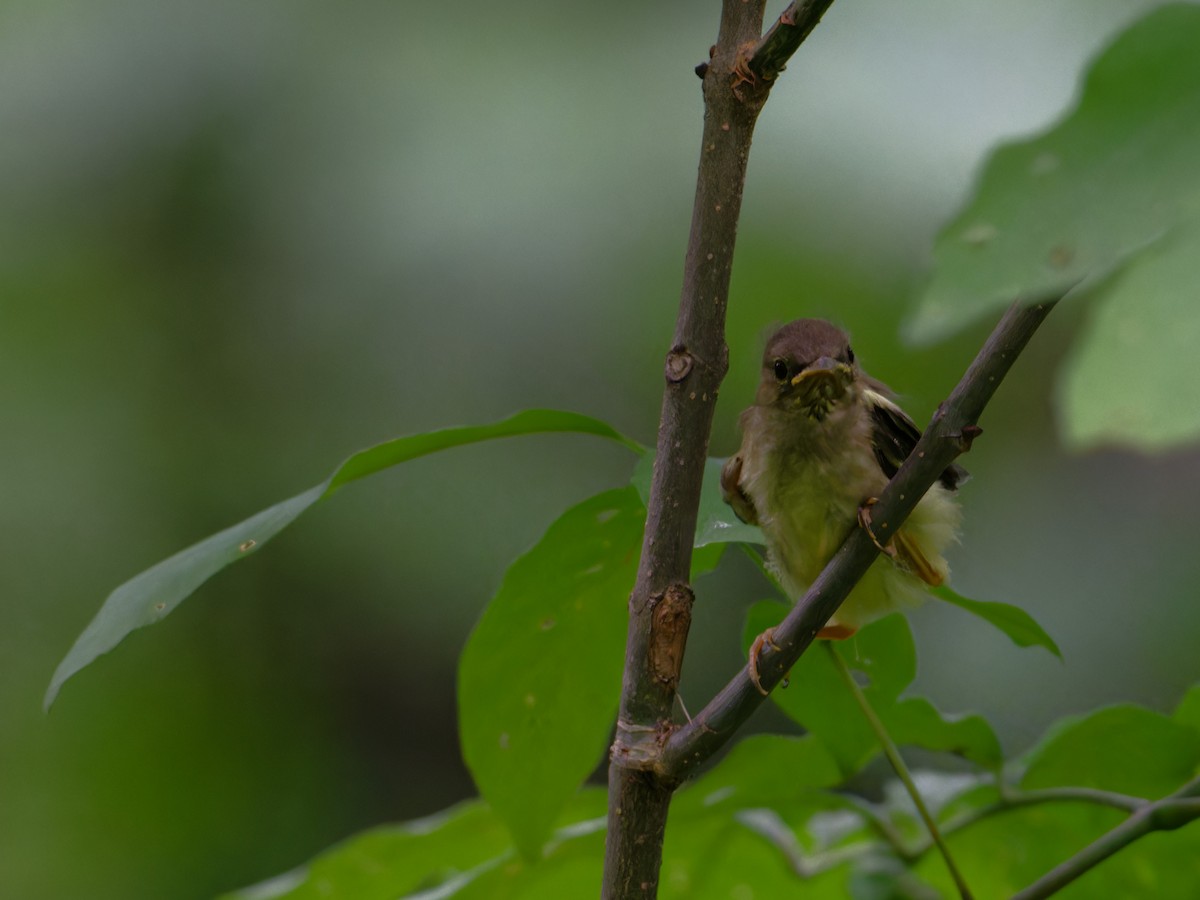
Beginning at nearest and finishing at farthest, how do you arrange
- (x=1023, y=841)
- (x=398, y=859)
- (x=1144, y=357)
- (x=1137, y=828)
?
(x=1144, y=357) < (x=1137, y=828) < (x=1023, y=841) < (x=398, y=859)

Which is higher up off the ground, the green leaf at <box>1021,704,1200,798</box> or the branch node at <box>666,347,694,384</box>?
the branch node at <box>666,347,694,384</box>

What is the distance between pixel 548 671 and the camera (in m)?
1.11

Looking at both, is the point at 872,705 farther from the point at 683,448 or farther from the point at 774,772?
the point at 683,448

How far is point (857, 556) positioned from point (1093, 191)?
0.50 meters

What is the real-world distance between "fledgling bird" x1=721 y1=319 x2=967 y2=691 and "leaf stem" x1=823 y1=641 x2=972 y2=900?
24cm

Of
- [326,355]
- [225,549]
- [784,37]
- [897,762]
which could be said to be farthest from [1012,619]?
[326,355]

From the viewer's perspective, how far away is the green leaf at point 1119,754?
1.10m

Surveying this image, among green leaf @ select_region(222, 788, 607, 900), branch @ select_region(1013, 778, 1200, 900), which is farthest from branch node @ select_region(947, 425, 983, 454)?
green leaf @ select_region(222, 788, 607, 900)

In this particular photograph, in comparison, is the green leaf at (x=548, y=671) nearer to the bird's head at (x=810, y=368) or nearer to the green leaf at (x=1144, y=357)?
the bird's head at (x=810, y=368)

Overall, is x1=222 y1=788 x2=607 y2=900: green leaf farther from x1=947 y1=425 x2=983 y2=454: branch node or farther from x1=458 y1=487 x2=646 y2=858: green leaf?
x1=947 y1=425 x2=983 y2=454: branch node

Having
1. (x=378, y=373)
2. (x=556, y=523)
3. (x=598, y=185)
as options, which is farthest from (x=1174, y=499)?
(x=556, y=523)

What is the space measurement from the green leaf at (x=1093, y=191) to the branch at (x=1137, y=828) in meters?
0.62

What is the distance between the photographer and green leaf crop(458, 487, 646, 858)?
1068 millimetres

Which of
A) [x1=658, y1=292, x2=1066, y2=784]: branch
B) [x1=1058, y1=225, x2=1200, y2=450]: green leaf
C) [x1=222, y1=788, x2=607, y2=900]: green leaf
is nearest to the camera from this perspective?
[x1=1058, y1=225, x2=1200, y2=450]: green leaf
